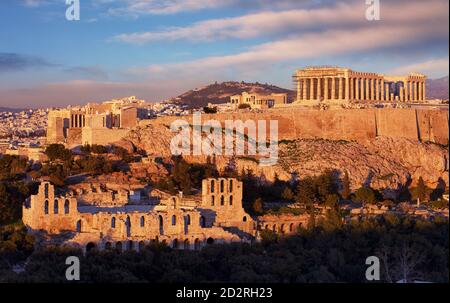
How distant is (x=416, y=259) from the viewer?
2491cm

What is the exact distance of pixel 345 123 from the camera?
4722 centimetres

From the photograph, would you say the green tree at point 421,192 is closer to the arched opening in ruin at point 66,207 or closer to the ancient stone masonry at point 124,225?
the ancient stone masonry at point 124,225

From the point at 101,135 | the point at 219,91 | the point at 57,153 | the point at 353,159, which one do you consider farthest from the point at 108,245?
the point at 219,91

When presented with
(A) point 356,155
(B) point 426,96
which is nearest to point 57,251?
(A) point 356,155

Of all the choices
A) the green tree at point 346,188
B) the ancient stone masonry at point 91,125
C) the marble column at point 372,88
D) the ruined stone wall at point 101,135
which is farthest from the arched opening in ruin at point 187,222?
the marble column at point 372,88

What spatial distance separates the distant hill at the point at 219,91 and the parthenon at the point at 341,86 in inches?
1184

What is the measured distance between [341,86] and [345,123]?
9932 mm

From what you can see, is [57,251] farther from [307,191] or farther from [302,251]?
[307,191]

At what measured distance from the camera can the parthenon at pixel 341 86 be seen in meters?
56.8

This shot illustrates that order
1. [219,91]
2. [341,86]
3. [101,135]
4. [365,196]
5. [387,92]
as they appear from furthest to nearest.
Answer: [219,91] → [387,92] → [341,86] → [101,135] → [365,196]

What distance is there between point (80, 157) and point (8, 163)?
323 centimetres

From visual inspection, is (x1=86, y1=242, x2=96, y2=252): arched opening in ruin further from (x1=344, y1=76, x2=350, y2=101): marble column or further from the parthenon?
(x1=344, y1=76, x2=350, y2=101): marble column

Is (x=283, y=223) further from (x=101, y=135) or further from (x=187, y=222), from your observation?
(x=101, y=135)

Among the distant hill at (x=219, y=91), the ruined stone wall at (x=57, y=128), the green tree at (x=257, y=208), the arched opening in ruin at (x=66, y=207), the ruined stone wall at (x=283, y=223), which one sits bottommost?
the ruined stone wall at (x=283, y=223)
